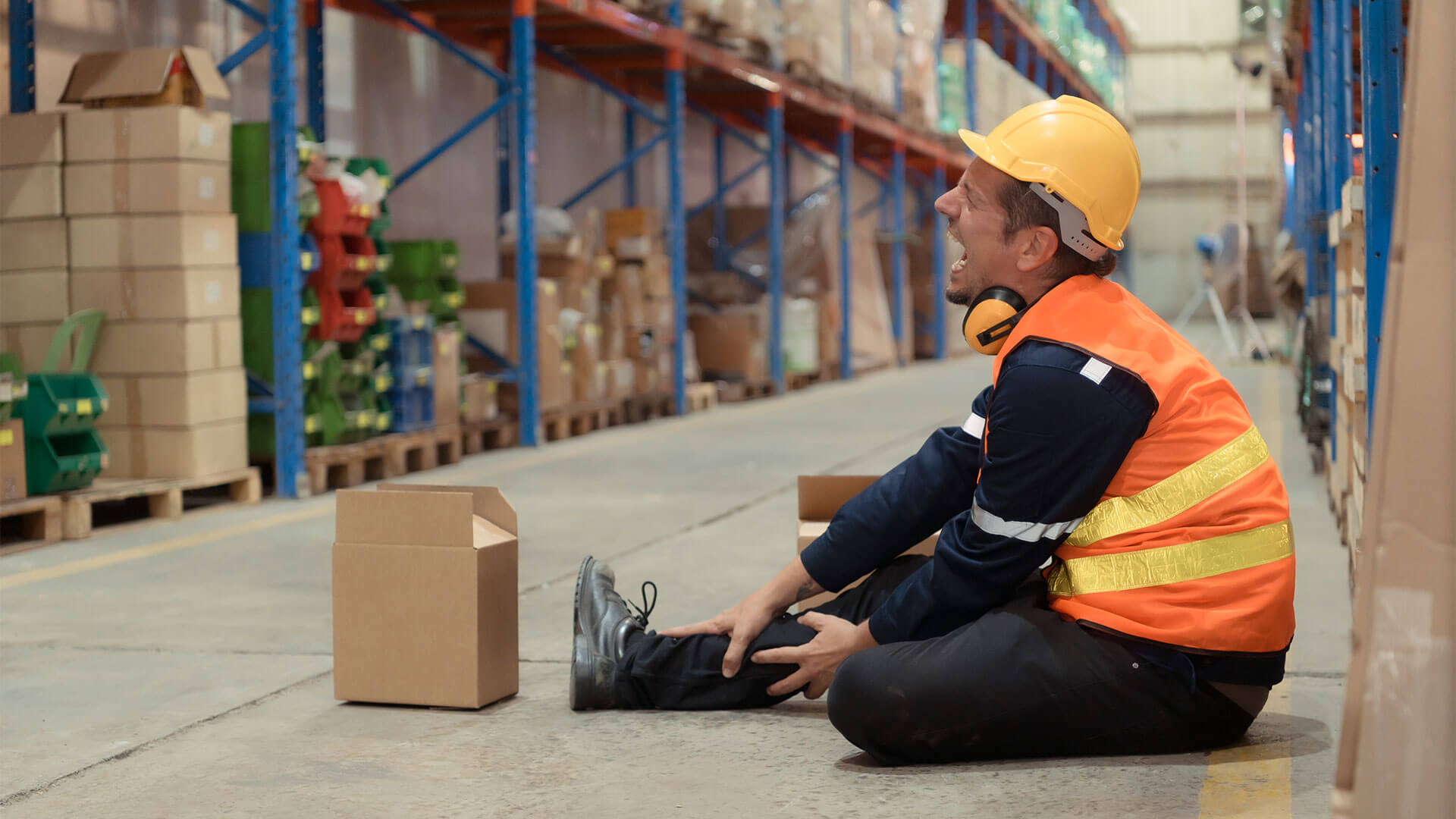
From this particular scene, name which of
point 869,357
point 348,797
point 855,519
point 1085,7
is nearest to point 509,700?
point 348,797

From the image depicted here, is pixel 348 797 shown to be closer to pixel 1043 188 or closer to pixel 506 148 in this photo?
pixel 1043 188

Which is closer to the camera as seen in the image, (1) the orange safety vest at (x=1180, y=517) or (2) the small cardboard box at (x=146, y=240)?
(1) the orange safety vest at (x=1180, y=517)

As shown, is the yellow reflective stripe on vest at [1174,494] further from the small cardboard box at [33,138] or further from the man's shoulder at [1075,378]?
the small cardboard box at [33,138]

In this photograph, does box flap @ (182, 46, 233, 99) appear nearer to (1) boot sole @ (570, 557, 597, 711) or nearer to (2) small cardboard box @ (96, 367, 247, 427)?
(2) small cardboard box @ (96, 367, 247, 427)

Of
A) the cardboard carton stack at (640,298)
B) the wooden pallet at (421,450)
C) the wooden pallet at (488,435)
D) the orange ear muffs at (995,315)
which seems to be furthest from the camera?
the cardboard carton stack at (640,298)

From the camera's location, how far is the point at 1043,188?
2.69 meters

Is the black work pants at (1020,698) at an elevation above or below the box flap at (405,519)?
below

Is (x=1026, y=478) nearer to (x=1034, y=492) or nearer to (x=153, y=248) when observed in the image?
(x=1034, y=492)

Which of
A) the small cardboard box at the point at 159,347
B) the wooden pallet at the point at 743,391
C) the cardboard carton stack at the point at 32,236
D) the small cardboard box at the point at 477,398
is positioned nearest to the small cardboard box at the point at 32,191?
the cardboard carton stack at the point at 32,236

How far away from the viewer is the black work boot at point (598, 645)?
3172 mm

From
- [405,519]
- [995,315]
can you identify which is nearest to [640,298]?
[405,519]

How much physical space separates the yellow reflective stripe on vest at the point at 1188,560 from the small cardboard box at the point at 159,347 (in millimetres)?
4763

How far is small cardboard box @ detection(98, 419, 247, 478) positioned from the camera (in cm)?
643

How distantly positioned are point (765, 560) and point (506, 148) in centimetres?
622
